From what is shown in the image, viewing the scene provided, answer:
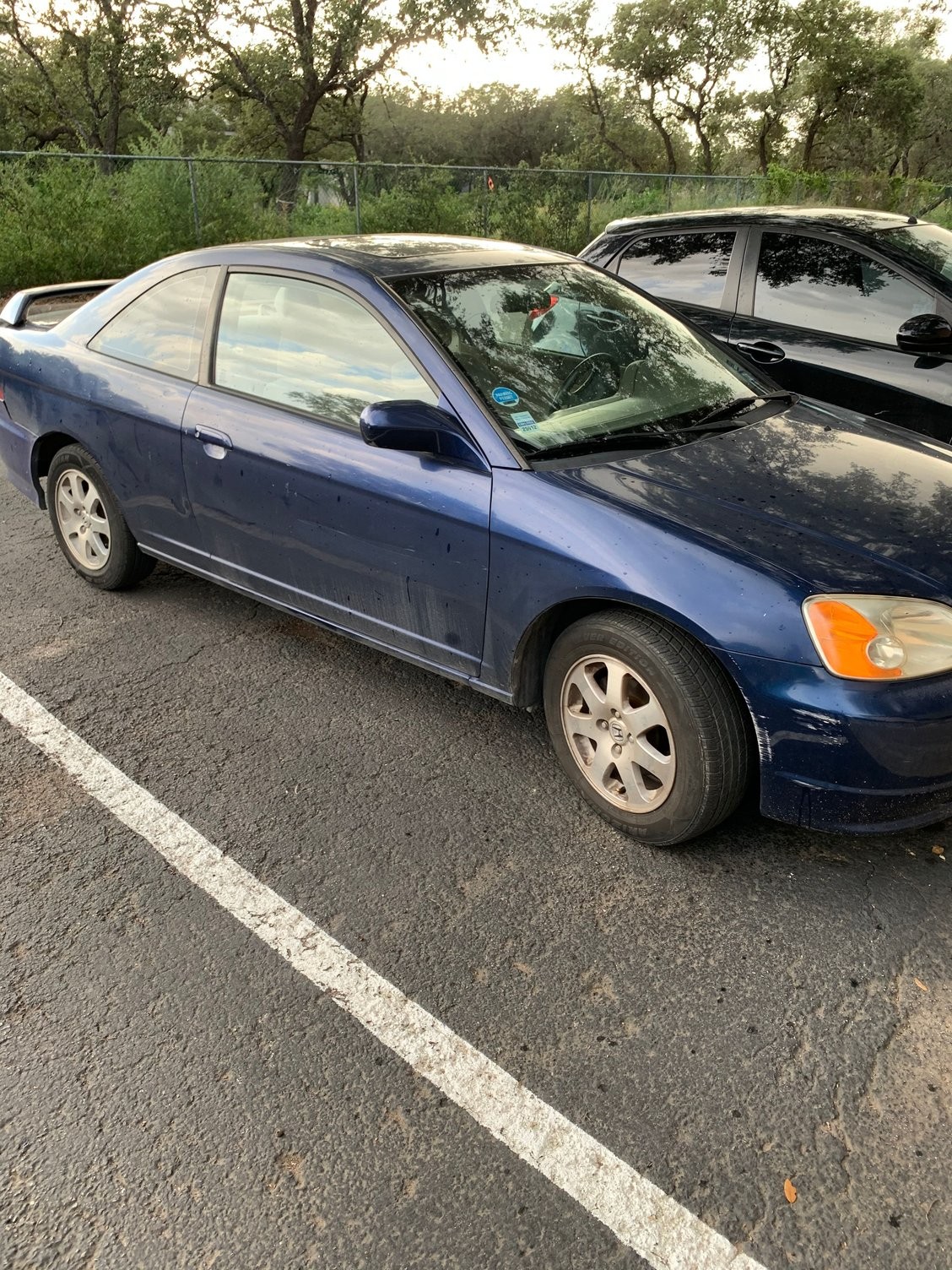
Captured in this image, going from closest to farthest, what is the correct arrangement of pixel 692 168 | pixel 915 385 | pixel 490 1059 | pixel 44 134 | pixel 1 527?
pixel 490 1059, pixel 915 385, pixel 1 527, pixel 44 134, pixel 692 168

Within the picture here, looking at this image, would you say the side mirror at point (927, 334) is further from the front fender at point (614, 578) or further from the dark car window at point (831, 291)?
the front fender at point (614, 578)

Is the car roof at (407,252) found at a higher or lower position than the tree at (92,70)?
lower

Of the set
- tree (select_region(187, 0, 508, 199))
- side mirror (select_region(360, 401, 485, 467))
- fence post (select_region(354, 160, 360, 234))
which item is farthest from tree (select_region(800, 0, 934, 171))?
side mirror (select_region(360, 401, 485, 467))

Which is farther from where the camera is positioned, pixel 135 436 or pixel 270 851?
pixel 135 436

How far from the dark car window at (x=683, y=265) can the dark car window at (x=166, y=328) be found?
9.66ft

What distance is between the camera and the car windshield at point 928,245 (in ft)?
17.0

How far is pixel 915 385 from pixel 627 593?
10.0 feet

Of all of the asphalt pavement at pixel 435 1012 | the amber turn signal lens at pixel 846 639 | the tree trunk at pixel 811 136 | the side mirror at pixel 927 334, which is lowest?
the asphalt pavement at pixel 435 1012

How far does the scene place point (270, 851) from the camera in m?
2.95

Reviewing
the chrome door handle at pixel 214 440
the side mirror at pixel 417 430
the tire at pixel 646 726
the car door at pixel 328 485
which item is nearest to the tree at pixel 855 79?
the car door at pixel 328 485

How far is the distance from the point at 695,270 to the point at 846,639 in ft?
12.9

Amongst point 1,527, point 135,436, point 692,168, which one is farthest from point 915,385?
point 692,168

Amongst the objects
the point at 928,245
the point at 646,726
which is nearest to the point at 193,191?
the point at 928,245

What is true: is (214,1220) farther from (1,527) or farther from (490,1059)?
(1,527)
